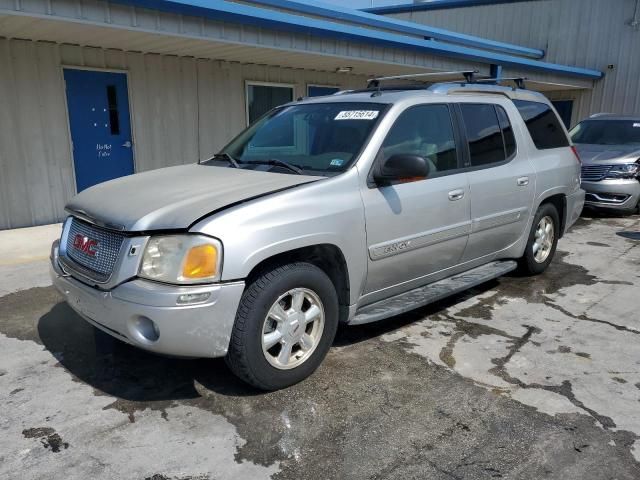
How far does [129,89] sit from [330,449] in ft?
24.9

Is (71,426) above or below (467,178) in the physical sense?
below

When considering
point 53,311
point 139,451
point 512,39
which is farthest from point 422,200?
point 512,39

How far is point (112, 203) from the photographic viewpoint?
325 cm

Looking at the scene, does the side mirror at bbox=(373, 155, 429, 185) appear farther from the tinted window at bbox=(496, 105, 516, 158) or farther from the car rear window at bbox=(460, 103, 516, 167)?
the tinted window at bbox=(496, 105, 516, 158)

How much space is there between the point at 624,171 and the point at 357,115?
6.97 metres

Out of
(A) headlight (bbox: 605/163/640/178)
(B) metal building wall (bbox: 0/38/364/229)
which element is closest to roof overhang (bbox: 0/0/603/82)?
(B) metal building wall (bbox: 0/38/364/229)

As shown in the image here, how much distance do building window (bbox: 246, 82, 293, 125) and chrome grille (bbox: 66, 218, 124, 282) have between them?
7250mm

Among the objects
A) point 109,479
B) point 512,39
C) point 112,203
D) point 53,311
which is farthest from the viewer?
point 512,39

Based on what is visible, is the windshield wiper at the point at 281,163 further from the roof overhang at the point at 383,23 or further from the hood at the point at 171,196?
the roof overhang at the point at 383,23

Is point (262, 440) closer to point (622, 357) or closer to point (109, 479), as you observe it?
point (109, 479)

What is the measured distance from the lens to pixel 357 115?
390 centimetres

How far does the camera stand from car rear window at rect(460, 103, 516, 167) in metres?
4.42

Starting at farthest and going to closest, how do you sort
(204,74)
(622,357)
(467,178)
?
(204,74), (467,178), (622,357)

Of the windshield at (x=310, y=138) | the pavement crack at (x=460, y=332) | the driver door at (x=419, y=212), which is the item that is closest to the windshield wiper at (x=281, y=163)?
the windshield at (x=310, y=138)
